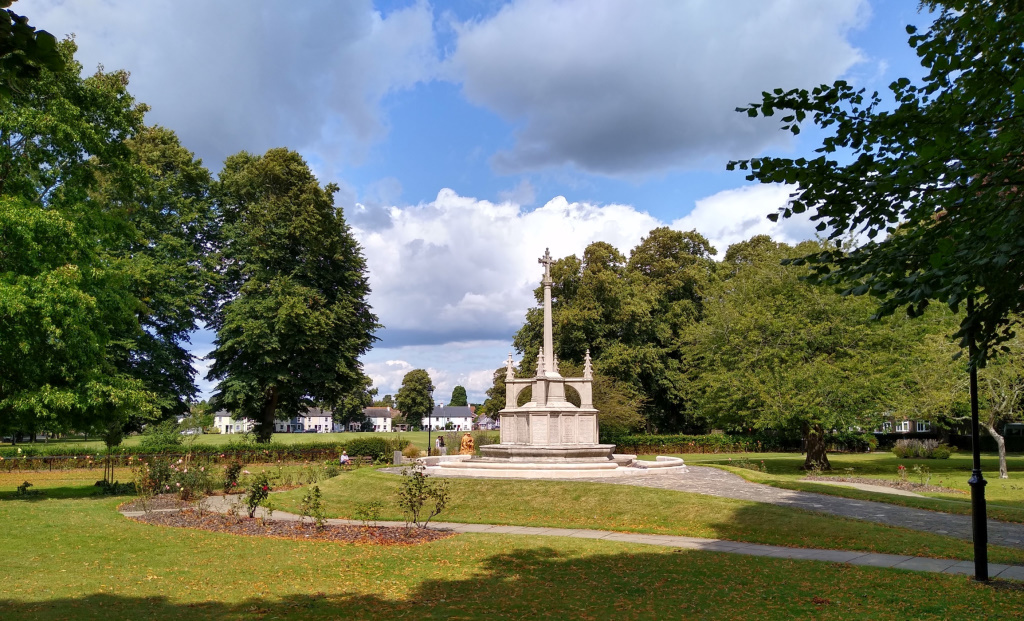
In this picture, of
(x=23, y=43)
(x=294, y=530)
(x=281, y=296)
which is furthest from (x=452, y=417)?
(x=23, y=43)

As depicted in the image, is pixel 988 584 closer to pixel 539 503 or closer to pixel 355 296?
pixel 539 503

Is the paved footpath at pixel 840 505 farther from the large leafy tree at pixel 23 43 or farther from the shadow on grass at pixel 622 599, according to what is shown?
the large leafy tree at pixel 23 43

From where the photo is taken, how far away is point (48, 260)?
19328 mm

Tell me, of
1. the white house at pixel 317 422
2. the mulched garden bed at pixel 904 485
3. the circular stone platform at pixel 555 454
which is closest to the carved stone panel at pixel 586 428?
the circular stone platform at pixel 555 454

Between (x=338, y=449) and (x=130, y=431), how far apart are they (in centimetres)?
1179

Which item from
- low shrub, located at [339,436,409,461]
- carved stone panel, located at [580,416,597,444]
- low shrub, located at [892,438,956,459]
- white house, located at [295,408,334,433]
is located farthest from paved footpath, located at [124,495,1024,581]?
white house, located at [295,408,334,433]

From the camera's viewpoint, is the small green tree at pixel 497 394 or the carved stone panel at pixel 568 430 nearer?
the carved stone panel at pixel 568 430

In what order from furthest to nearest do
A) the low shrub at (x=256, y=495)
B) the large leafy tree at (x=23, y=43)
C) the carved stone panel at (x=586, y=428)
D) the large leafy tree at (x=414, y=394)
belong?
the large leafy tree at (x=414, y=394) < the carved stone panel at (x=586, y=428) < the low shrub at (x=256, y=495) < the large leafy tree at (x=23, y=43)

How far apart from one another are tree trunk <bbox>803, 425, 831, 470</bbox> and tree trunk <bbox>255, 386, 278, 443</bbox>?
29996 millimetres

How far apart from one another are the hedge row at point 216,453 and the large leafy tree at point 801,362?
61.1 feet

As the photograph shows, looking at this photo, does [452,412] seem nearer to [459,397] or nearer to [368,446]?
[459,397]

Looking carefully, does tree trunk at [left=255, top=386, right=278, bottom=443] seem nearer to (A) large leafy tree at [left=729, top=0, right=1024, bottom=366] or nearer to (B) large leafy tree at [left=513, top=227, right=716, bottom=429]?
(B) large leafy tree at [left=513, top=227, right=716, bottom=429]

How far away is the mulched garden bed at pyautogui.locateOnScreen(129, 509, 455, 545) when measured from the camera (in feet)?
45.5

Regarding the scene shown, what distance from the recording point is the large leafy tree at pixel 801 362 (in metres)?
28.1
